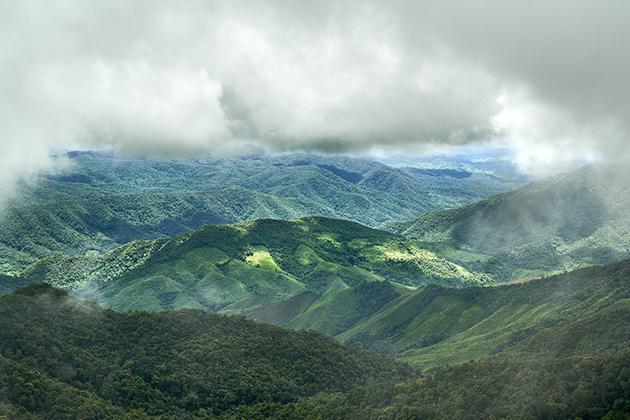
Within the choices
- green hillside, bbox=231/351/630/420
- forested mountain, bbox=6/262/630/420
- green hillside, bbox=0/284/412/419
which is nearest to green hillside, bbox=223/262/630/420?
green hillside, bbox=231/351/630/420

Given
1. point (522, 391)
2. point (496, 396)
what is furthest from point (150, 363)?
point (522, 391)

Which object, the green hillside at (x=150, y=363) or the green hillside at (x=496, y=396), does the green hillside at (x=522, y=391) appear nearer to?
the green hillside at (x=496, y=396)

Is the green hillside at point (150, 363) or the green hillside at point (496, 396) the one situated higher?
the green hillside at point (150, 363)

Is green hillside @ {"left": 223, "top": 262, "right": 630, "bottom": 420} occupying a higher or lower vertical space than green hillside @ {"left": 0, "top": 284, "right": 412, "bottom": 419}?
lower

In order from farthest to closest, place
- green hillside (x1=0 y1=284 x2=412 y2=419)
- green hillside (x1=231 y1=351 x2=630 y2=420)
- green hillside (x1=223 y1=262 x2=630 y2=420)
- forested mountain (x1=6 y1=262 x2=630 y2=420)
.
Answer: green hillside (x1=0 y1=284 x2=412 y2=419), forested mountain (x1=6 y1=262 x2=630 y2=420), green hillside (x1=223 y1=262 x2=630 y2=420), green hillside (x1=231 y1=351 x2=630 y2=420)

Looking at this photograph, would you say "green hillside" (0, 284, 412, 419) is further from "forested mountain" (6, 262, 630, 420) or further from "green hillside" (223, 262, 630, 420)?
"green hillside" (223, 262, 630, 420)

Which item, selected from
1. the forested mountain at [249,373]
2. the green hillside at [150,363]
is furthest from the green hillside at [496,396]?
the green hillside at [150,363]

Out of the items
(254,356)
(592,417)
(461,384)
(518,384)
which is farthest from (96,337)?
(592,417)

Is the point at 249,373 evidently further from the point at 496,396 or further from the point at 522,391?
the point at 522,391

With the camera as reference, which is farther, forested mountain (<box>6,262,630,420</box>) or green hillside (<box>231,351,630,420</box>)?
forested mountain (<box>6,262,630,420</box>)

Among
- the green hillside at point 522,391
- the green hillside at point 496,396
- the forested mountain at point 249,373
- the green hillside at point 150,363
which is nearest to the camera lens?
the green hillside at point 496,396
